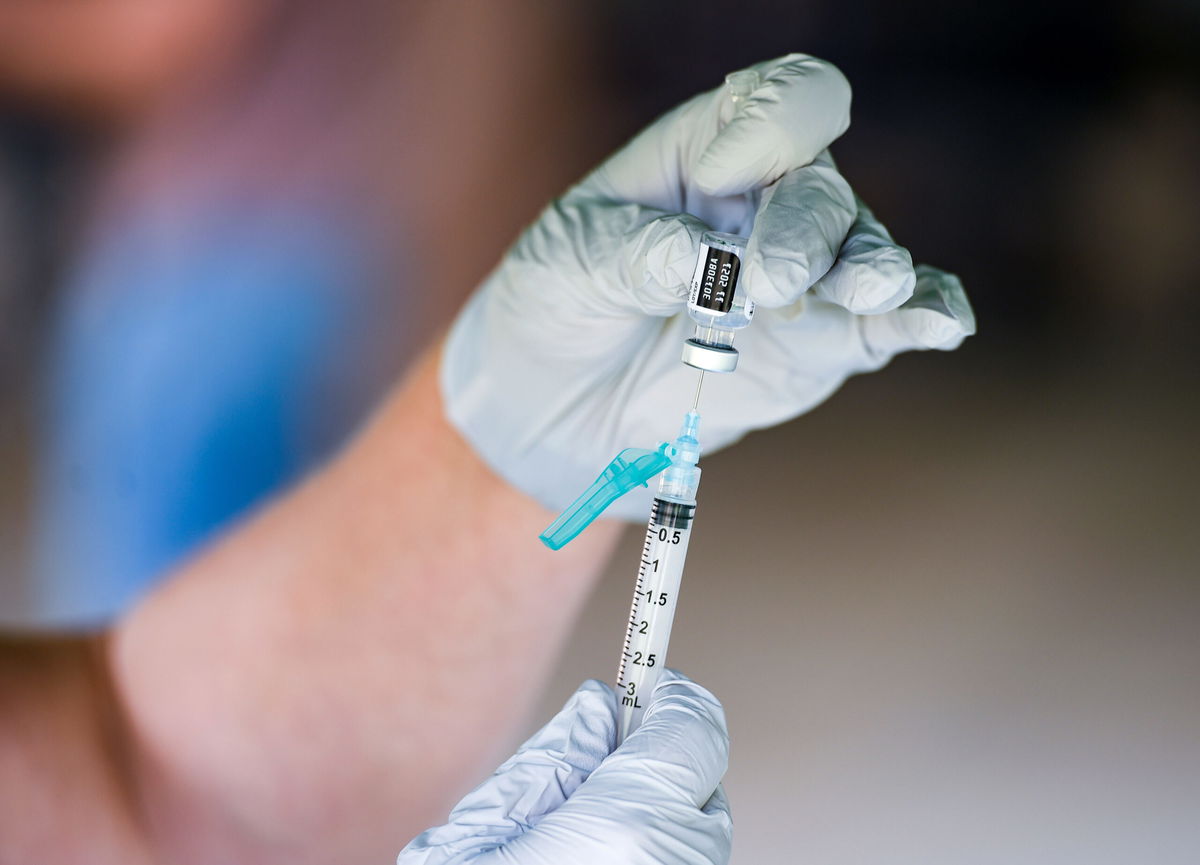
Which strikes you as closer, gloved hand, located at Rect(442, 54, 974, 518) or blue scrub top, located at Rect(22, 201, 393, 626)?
gloved hand, located at Rect(442, 54, 974, 518)

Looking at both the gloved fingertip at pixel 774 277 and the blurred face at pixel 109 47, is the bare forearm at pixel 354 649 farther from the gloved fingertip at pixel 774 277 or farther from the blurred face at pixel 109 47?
the gloved fingertip at pixel 774 277

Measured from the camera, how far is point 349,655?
1.86m

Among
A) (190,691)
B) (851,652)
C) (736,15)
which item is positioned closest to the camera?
(190,691)

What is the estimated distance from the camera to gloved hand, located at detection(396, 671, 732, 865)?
1.05 meters

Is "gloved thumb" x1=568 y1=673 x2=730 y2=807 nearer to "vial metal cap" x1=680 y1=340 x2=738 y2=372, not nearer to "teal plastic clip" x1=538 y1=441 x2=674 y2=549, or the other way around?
"teal plastic clip" x1=538 y1=441 x2=674 y2=549

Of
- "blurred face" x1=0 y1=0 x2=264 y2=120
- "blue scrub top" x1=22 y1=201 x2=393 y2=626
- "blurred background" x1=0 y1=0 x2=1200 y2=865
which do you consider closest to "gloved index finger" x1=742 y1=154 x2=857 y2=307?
"blurred background" x1=0 y1=0 x2=1200 y2=865

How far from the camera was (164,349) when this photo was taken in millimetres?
1903

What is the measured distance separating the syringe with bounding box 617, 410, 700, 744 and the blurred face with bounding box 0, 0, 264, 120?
1.37 meters

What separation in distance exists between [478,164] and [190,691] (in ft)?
3.96

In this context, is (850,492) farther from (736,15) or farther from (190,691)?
(190,691)

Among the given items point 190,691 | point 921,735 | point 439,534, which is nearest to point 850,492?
point 921,735

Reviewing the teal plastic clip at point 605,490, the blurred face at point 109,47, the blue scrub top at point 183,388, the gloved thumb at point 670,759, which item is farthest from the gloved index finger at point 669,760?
the blurred face at point 109,47

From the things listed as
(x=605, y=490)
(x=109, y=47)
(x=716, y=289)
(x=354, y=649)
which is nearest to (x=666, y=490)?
(x=605, y=490)

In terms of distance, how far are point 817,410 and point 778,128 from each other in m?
0.84
